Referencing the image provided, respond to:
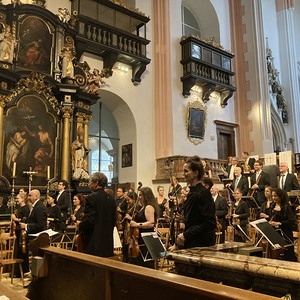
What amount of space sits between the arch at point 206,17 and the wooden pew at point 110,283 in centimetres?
1451

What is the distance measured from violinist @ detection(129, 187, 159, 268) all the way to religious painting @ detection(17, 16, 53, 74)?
5960 millimetres

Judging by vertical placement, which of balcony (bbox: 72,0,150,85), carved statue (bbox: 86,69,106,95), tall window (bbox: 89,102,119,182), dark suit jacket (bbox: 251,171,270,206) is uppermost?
balcony (bbox: 72,0,150,85)

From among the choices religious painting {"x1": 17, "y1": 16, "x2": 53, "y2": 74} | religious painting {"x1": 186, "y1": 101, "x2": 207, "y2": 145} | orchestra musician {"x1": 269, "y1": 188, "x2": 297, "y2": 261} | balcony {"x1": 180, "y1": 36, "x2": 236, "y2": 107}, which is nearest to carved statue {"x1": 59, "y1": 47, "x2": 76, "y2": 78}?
religious painting {"x1": 17, "y1": 16, "x2": 53, "y2": 74}

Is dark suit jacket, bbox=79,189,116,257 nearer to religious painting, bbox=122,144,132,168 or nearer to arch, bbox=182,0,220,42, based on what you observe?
religious painting, bbox=122,144,132,168

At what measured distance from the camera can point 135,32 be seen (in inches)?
483

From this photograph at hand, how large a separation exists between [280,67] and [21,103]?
1534 centimetres

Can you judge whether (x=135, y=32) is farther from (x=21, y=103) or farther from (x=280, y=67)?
(x=280, y=67)

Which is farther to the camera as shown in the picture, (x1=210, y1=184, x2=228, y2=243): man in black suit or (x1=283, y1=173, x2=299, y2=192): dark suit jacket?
(x1=283, y1=173, x2=299, y2=192): dark suit jacket

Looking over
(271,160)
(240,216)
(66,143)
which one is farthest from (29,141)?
(271,160)

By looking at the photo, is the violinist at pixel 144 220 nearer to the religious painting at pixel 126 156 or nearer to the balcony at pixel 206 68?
the religious painting at pixel 126 156

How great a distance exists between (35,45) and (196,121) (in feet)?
22.3

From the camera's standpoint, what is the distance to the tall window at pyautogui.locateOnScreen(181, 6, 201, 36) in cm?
1558

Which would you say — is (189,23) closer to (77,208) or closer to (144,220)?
(77,208)

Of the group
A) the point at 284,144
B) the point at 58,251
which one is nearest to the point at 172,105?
the point at 284,144
